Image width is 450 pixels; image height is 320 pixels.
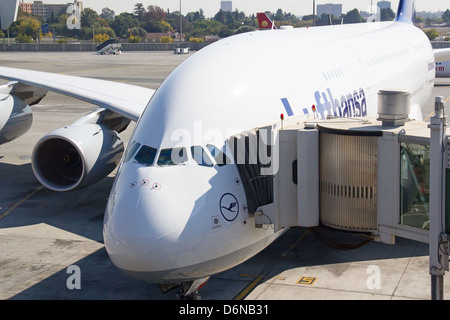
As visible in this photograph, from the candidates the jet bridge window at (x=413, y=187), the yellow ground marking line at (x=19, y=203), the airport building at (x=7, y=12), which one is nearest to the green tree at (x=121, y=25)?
the airport building at (x=7, y=12)

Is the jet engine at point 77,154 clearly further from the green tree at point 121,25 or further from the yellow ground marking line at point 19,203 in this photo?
the green tree at point 121,25

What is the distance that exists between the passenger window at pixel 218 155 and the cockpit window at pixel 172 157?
0.46 meters

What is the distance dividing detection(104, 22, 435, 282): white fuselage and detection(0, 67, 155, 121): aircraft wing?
5.38 meters

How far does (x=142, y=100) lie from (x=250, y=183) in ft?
33.3

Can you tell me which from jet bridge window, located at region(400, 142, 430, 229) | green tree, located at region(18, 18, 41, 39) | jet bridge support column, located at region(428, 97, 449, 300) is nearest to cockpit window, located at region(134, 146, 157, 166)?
jet bridge window, located at region(400, 142, 430, 229)

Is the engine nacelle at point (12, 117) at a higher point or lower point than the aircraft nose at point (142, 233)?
higher

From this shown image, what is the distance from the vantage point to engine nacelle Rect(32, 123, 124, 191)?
17.2 meters

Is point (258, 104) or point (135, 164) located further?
point (258, 104)

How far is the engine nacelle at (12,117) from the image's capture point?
826 inches

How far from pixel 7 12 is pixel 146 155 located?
164035 mm

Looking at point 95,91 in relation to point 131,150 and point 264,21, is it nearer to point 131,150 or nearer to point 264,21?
point 131,150

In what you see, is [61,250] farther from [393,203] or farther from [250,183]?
[393,203]

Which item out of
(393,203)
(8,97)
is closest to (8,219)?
(8,97)
